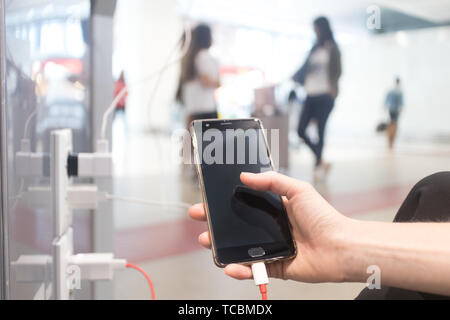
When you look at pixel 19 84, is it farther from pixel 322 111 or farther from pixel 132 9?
pixel 132 9

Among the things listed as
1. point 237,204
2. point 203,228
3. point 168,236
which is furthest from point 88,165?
point 203,228

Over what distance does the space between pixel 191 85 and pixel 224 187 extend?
2.18 ft

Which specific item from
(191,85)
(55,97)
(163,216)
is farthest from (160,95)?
(55,97)

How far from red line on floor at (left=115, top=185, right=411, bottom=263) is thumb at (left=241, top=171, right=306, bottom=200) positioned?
0.55 meters

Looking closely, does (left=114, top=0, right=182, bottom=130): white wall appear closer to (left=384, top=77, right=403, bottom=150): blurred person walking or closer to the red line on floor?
the red line on floor

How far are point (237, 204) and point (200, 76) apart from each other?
64 cm

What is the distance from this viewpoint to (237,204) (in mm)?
495

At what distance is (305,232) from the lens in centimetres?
50

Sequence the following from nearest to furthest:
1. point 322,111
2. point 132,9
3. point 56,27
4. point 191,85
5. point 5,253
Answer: point 5,253 < point 56,27 < point 322,111 < point 191,85 < point 132,9

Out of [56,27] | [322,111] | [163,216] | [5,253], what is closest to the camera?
[5,253]

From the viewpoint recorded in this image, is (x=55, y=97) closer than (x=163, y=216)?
Yes

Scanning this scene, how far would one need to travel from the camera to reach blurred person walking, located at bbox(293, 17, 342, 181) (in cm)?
80

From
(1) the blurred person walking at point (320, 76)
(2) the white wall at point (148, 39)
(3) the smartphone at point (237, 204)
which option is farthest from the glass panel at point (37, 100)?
(2) the white wall at point (148, 39)

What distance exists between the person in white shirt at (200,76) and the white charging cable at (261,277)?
0.62m
